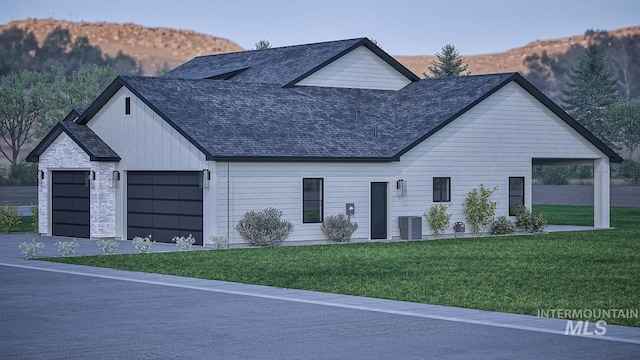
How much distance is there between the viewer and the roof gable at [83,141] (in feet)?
125

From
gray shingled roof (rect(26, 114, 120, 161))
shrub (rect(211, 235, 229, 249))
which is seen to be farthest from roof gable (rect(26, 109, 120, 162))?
shrub (rect(211, 235, 229, 249))

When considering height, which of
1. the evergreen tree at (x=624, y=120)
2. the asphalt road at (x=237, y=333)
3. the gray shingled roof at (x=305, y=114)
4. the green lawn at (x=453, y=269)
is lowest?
the asphalt road at (x=237, y=333)

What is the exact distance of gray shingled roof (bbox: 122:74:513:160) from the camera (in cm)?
3650

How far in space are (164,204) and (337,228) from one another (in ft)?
18.6

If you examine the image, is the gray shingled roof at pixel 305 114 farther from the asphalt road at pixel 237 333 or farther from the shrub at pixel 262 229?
the asphalt road at pixel 237 333

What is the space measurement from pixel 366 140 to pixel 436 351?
2594 centimetres

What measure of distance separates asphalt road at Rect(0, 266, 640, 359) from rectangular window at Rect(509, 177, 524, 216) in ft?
78.7

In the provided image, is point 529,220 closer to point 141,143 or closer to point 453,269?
point 141,143

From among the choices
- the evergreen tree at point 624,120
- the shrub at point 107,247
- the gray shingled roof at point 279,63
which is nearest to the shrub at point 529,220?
the gray shingled roof at point 279,63

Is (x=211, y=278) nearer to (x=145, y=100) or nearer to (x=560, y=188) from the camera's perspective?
(x=145, y=100)

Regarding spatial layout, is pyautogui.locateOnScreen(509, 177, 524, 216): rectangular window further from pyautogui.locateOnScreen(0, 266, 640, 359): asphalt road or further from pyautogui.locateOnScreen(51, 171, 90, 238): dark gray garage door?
pyautogui.locateOnScreen(0, 266, 640, 359): asphalt road

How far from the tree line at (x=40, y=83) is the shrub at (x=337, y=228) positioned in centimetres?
5879

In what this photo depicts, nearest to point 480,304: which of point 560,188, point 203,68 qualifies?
point 203,68

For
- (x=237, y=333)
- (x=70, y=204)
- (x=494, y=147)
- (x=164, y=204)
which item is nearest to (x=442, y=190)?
(x=494, y=147)
